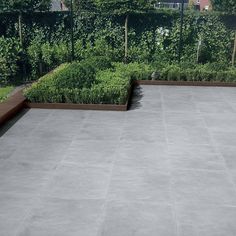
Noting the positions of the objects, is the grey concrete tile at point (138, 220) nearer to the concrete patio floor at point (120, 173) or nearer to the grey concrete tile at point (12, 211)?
the concrete patio floor at point (120, 173)

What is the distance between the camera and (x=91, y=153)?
30.4 ft

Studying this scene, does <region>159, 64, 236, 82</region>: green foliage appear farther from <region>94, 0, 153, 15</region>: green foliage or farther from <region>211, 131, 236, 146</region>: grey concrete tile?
<region>211, 131, 236, 146</region>: grey concrete tile

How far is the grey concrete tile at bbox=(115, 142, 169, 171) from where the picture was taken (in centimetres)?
866

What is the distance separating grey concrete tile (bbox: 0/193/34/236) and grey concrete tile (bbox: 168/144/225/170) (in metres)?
3.52

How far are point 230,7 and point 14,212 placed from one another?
20.2m

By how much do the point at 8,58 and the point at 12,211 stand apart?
1581cm

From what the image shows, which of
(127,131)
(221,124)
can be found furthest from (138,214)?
(221,124)

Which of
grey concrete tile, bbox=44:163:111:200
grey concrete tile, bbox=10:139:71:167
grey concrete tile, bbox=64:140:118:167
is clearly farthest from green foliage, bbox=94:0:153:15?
grey concrete tile, bbox=44:163:111:200

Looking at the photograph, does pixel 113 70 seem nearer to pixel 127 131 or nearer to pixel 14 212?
pixel 127 131

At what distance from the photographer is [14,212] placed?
6.71m

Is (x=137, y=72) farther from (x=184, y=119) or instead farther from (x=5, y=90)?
(x=5, y=90)

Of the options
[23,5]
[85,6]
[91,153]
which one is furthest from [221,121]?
[23,5]

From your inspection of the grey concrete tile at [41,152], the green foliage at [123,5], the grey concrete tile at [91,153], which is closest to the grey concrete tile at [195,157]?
the grey concrete tile at [91,153]

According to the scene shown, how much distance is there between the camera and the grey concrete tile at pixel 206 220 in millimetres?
6191
